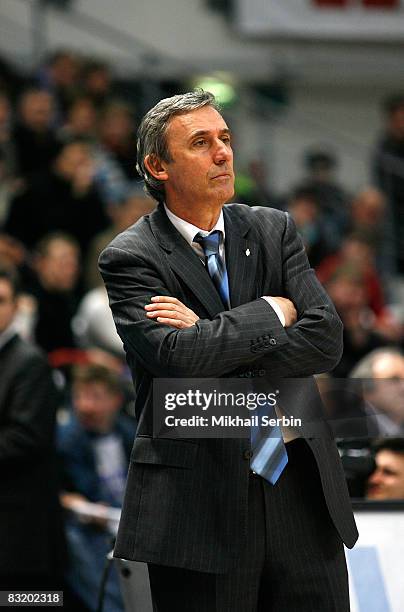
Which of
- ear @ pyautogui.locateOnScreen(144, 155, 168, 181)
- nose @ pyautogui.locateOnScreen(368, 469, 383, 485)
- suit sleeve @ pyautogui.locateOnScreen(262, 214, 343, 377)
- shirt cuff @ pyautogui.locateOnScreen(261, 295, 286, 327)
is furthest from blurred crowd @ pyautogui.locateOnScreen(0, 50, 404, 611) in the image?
ear @ pyautogui.locateOnScreen(144, 155, 168, 181)

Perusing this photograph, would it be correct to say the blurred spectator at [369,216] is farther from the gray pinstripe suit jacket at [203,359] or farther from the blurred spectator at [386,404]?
the gray pinstripe suit jacket at [203,359]

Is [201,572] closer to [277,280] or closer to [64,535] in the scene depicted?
[277,280]

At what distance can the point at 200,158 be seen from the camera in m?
3.19

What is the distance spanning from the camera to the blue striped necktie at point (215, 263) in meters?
3.20

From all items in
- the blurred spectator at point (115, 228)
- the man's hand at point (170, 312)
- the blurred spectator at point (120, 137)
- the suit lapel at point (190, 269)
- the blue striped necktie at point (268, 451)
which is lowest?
the blue striped necktie at point (268, 451)

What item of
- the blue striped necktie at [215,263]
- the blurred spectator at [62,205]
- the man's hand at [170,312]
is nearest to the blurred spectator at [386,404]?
the blue striped necktie at [215,263]

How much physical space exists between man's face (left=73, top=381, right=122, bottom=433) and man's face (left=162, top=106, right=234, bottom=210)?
329cm

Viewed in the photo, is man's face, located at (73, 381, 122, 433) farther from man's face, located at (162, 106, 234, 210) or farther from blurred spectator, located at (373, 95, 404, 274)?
blurred spectator, located at (373, 95, 404, 274)

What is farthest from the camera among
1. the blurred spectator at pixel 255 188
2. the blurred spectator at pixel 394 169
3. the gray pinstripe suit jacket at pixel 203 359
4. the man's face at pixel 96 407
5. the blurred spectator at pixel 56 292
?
the blurred spectator at pixel 394 169

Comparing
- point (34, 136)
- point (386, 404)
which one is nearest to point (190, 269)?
point (386, 404)

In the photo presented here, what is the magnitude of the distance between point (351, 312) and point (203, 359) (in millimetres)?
5594

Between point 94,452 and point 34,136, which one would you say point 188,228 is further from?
point 34,136

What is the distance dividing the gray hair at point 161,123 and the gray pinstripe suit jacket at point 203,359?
0.16 meters

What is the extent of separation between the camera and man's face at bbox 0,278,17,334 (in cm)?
547
